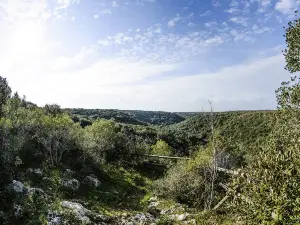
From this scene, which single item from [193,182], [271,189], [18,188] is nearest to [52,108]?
[18,188]

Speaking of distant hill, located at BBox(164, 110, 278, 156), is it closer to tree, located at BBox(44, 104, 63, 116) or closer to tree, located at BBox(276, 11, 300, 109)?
tree, located at BBox(44, 104, 63, 116)

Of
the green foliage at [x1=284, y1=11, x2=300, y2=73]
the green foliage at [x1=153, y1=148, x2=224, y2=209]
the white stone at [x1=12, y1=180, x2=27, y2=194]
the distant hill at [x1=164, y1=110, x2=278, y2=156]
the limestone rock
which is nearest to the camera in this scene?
the green foliage at [x1=284, y1=11, x2=300, y2=73]

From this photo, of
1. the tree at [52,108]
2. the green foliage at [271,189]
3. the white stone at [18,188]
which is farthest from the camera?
the tree at [52,108]

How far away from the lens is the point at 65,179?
33.0 metres

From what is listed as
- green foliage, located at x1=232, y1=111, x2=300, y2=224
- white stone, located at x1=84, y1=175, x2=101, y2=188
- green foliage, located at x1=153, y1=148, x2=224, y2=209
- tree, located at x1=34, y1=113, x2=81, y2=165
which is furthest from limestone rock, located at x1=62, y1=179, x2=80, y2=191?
green foliage, located at x1=232, y1=111, x2=300, y2=224

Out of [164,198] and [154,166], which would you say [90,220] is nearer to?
[164,198]

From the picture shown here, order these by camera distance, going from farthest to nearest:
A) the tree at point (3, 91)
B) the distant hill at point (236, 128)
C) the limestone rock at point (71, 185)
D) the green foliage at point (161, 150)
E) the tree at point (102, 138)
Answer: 1. the distant hill at point (236, 128)
2. the green foliage at point (161, 150)
3. the tree at point (102, 138)
4. the tree at point (3, 91)
5. the limestone rock at point (71, 185)

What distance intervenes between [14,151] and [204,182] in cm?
2285

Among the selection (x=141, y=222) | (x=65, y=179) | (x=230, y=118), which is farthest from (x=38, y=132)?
(x=230, y=118)

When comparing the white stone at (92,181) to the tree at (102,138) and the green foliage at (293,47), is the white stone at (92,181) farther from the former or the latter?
the green foliage at (293,47)

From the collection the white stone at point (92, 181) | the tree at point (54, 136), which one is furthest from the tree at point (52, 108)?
the white stone at point (92, 181)

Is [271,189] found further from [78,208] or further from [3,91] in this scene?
[3,91]

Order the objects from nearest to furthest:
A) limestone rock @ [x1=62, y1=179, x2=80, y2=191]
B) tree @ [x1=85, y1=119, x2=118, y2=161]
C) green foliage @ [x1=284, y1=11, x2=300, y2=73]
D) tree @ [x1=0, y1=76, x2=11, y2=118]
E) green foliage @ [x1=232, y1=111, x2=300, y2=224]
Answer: green foliage @ [x1=232, y1=111, x2=300, y2=224], green foliage @ [x1=284, y1=11, x2=300, y2=73], limestone rock @ [x1=62, y1=179, x2=80, y2=191], tree @ [x1=0, y1=76, x2=11, y2=118], tree @ [x1=85, y1=119, x2=118, y2=161]

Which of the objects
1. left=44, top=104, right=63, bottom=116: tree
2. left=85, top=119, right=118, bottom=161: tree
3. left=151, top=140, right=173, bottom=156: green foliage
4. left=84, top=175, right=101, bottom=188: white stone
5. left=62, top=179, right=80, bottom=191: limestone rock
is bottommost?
left=84, top=175, right=101, bottom=188: white stone
